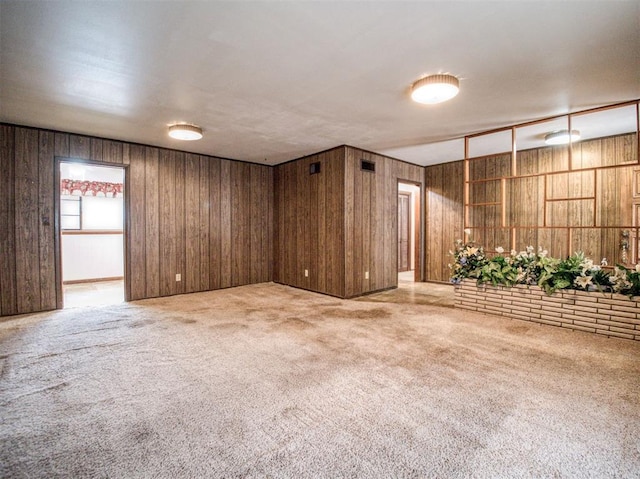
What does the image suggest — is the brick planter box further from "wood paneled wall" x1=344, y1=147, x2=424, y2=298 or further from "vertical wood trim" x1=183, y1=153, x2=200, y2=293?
"vertical wood trim" x1=183, y1=153, x2=200, y2=293

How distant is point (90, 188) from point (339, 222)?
5877 millimetres

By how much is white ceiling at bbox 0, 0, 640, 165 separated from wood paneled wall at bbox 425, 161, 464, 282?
2.49 meters

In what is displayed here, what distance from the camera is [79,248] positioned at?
6691 mm

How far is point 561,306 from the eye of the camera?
143 inches

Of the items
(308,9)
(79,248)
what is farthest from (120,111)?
(79,248)

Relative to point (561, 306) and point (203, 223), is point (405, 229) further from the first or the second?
point (203, 223)

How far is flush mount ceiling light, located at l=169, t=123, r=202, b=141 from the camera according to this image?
4125mm

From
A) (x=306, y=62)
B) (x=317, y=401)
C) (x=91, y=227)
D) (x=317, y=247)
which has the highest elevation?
(x=306, y=62)

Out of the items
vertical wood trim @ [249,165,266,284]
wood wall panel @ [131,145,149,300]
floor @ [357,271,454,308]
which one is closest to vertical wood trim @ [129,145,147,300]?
wood wall panel @ [131,145,149,300]

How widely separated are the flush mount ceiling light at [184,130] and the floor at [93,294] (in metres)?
2.89

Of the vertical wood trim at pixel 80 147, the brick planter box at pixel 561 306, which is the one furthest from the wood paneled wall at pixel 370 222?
the vertical wood trim at pixel 80 147

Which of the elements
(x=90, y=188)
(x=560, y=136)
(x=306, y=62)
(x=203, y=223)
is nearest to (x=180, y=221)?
(x=203, y=223)

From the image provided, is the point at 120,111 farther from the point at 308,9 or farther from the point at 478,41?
the point at 478,41

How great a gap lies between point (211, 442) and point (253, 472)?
347 mm
